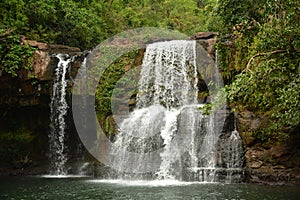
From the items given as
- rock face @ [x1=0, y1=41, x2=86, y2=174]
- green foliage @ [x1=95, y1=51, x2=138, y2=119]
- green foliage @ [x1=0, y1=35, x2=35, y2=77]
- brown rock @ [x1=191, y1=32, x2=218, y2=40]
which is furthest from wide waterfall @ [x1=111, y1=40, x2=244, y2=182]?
green foliage @ [x1=0, y1=35, x2=35, y2=77]

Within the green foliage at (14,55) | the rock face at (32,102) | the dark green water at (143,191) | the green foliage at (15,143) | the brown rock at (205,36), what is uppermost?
the brown rock at (205,36)

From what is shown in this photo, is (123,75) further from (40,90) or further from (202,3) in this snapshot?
(202,3)

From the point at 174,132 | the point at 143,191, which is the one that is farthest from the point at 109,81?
the point at 143,191

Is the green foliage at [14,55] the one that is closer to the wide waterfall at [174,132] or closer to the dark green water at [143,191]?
the wide waterfall at [174,132]

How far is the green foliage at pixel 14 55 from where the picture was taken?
1648 centimetres

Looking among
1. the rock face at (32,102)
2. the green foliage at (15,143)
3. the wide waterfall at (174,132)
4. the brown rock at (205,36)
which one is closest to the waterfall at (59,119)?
the rock face at (32,102)

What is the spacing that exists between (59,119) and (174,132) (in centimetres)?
606

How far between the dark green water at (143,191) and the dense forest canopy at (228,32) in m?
1.76

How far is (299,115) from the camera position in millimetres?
7676

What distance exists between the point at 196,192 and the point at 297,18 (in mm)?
5404

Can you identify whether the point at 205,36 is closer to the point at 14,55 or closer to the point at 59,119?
the point at 59,119

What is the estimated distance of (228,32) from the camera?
10438 mm

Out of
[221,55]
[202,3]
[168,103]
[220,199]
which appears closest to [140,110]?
[168,103]

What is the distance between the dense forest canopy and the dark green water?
1.76m
